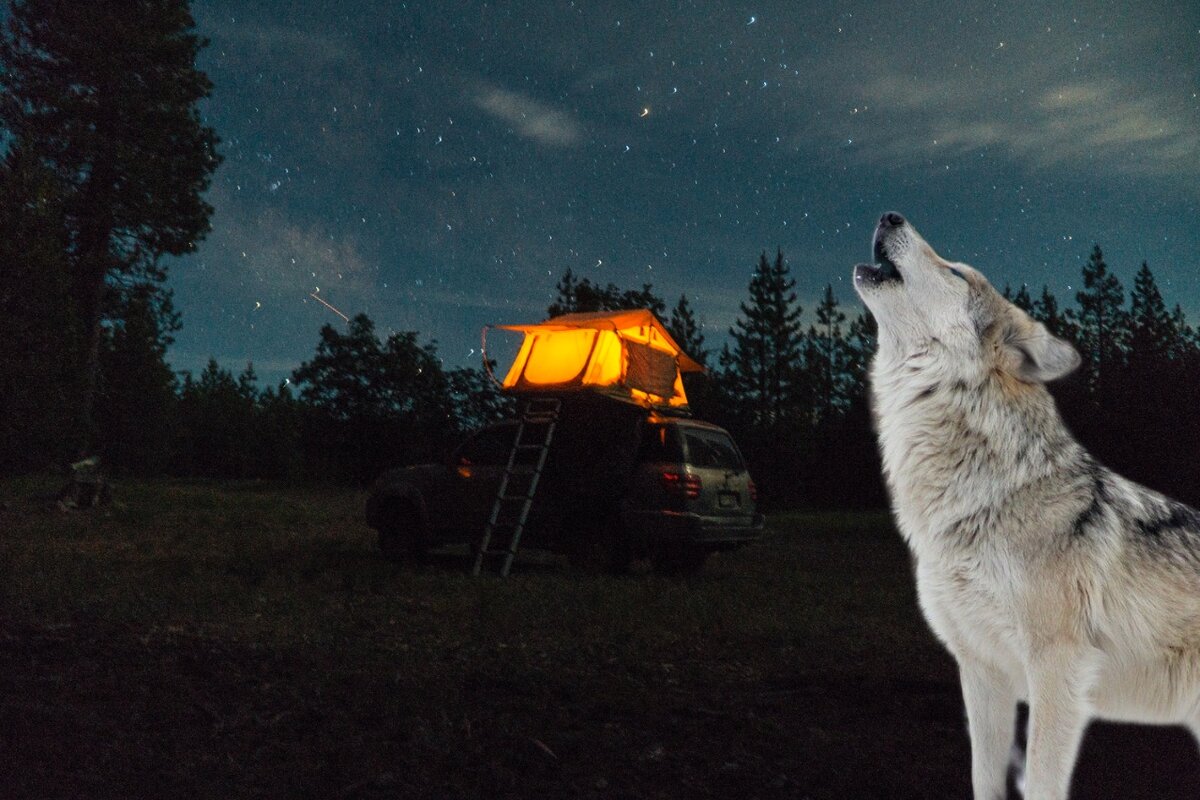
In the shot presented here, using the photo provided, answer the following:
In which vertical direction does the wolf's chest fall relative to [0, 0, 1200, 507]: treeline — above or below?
below

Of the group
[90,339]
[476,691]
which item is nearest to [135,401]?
[90,339]

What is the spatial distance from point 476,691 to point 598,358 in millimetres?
6994

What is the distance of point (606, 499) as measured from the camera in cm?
1141

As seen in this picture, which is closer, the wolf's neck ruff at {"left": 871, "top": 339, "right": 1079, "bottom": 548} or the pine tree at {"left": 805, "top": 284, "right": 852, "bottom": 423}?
the wolf's neck ruff at {"left": 871, "top": 339, "right": 1079, "bottom": 548}

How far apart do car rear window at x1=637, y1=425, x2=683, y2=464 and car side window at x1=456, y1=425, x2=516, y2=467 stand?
84.1 inches

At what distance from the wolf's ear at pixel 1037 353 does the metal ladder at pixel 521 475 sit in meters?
8.48

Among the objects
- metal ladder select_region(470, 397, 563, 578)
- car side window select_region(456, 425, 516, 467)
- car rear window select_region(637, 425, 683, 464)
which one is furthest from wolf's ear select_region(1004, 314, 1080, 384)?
car side window select_region(456, 425, 516, 467)

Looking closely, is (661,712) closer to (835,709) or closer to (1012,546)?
(835,709)

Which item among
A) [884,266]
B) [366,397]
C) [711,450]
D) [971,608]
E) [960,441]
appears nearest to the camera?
[971,608]

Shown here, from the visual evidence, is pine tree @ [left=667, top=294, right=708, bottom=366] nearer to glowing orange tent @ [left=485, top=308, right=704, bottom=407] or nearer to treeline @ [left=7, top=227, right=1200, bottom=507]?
treeline @ [left=7, top=227, right=1200, bottom=507]

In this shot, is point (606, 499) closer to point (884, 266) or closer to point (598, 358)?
point (598, 358)

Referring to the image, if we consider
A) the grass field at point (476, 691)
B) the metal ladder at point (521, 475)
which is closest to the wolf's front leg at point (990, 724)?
the grass field at point (476, 691)

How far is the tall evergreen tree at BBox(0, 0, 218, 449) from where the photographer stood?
77.9 ft

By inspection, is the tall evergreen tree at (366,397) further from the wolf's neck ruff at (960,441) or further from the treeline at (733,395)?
the wolf's neck ruff at (960,441)
